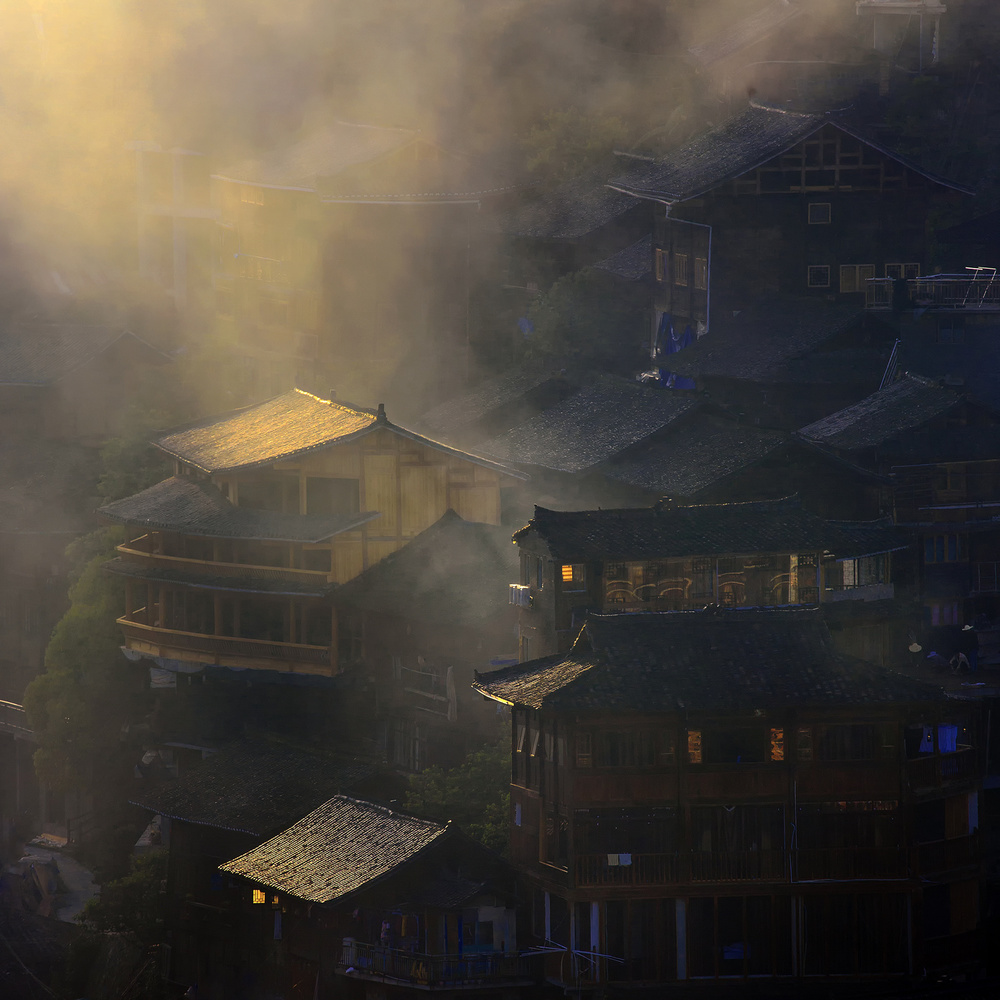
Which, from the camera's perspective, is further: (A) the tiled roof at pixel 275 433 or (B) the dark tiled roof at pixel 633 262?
(B) the dark tiled roof at pixel 633 262

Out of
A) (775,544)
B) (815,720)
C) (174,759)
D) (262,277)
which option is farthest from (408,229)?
(815,720)

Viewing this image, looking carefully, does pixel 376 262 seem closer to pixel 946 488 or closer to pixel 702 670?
pixel 946 488

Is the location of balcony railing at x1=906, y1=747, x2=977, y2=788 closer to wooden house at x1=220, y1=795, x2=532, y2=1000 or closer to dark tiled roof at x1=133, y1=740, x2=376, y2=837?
wooden house at x1=220, y1=795, x2=532, y2=1000

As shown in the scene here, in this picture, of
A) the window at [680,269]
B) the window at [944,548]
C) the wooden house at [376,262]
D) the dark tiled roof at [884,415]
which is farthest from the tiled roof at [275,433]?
the window at [680,269]

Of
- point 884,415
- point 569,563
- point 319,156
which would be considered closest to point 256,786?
→ point 569,563

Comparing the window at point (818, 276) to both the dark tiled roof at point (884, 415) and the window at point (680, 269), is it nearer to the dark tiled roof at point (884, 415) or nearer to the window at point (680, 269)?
the window at point (680, 269)

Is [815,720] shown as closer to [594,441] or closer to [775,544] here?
[775,544]

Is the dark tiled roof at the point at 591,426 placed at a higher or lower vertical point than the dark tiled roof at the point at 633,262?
lower
